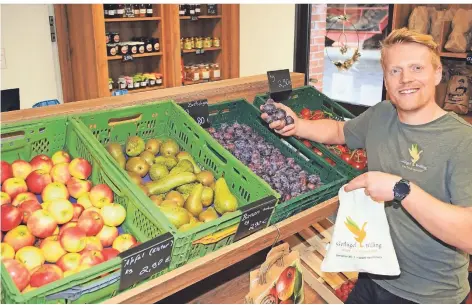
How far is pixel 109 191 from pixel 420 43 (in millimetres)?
1126

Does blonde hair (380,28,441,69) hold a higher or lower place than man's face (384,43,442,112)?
higher

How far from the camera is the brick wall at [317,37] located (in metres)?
4.77

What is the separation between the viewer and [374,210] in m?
1.56

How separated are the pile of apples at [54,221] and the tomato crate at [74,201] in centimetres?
3

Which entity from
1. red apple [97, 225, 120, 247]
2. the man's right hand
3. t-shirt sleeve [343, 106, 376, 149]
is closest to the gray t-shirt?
t-shirt sleeve [343, 106, 376, 149]

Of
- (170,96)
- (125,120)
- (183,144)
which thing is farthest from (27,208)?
(170,96)

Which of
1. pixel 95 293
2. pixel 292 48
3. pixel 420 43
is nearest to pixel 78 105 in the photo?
pixel 95 293

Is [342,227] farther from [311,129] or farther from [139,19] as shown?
[139,19]

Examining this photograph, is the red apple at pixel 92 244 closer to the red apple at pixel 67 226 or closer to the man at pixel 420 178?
the red apple at pixel 67 226

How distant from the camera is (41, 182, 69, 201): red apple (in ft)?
4.71

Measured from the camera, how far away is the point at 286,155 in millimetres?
2000

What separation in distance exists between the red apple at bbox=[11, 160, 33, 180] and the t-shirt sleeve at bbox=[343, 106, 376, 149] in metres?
1.26

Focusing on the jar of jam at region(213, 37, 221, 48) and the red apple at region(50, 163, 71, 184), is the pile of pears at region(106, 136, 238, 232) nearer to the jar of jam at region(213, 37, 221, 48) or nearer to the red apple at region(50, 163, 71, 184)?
the red apple at region(50, 163, 71, 184)

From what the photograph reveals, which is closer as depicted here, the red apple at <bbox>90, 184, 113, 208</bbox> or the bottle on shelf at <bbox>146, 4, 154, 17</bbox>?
the red apple at <bbox>90, 184, 113, 208</bbox>
